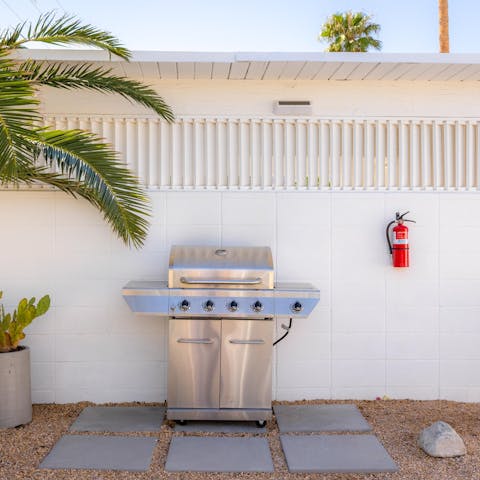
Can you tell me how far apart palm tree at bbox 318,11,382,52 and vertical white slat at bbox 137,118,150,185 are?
41.2 ft

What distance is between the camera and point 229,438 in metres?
4.48

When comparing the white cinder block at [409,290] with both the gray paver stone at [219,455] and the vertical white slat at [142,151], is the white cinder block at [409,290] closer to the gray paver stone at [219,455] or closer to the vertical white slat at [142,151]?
the gray paver stone at [219,455]

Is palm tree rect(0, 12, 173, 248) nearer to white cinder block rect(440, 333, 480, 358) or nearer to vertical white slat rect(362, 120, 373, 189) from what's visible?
vertical white slat rect(362, 120, 373, 189)

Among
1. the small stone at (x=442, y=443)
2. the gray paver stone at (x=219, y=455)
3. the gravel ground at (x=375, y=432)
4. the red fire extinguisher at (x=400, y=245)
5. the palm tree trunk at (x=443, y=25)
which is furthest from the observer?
the palm tree trunk at (x=443, y=25)

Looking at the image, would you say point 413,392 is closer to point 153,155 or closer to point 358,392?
point 358,392

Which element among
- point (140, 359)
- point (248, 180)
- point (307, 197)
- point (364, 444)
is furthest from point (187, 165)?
point (364, 444)

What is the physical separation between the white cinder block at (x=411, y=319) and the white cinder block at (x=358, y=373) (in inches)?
14.1

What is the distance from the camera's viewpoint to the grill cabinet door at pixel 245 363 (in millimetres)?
4688

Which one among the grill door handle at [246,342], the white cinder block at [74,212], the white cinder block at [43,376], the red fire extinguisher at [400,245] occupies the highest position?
the white cinder block at [74,212]

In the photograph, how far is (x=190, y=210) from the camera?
5379mm

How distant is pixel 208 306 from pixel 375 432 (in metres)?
1.66

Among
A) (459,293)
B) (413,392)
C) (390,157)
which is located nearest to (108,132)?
(390,157)

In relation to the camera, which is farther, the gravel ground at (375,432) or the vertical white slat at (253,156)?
the vertical white slat at (253,156)

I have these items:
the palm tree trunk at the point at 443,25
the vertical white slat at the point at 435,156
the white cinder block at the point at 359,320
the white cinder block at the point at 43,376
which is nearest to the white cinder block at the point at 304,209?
the white cinder block at the point at 359,320
